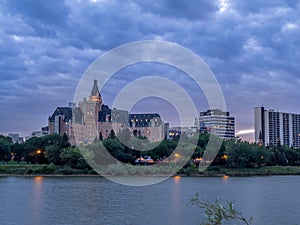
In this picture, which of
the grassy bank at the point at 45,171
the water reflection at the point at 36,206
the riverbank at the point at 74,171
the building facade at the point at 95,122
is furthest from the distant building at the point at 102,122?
the water reflection at the point at 36,206

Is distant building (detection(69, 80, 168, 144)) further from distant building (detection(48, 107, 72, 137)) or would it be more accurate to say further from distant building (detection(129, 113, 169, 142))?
distant building (detection(48, 107, 72, 137))

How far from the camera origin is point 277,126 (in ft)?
499

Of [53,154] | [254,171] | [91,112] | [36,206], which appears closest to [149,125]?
[91,112]

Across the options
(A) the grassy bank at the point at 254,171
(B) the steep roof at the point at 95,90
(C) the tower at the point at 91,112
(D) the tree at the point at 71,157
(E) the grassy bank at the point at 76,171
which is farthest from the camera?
(B) the steep roof at the point at 95,90

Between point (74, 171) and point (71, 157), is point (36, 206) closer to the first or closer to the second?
point (74, 171)

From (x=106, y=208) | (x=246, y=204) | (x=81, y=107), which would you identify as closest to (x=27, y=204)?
(x=106, y=208)

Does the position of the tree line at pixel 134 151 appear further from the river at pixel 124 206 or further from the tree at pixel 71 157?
the river at pixel 124 206

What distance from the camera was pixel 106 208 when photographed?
24484mm

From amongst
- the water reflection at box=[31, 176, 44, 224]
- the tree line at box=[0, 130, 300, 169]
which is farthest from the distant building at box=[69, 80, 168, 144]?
the water reflection at box=[31, 176, 44, 224]

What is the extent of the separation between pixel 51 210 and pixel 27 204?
3203 millimetres

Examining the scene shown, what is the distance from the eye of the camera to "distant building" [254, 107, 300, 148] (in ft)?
490

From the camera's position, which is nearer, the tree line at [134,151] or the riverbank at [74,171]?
the riverbank at [74,171]

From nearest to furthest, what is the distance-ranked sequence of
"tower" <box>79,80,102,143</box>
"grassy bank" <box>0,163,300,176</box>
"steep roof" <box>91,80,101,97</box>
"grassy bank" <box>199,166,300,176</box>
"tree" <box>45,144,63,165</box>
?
"grassy bank" <box>0,163,300,176</box>, "grassy bank" <box>199,166,300,176</box>, "tree" <box>45,144,63,165</box>, "tower" <box>79,80,102,143</box>, "steep roof" <box>91,80,101,97</box>

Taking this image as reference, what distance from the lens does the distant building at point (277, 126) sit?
490ft
